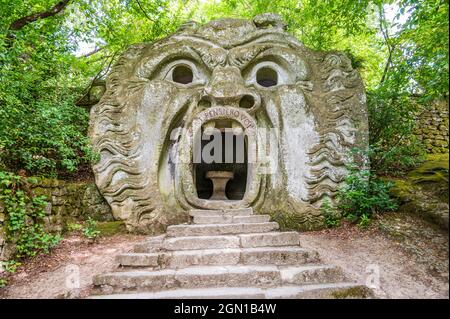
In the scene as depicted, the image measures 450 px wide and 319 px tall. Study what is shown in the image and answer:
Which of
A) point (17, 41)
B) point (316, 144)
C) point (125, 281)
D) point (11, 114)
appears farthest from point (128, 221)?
point (316, 144)

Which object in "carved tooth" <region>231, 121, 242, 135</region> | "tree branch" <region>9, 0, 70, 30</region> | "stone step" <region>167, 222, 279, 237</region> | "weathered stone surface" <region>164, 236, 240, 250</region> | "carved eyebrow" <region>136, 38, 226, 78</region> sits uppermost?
"tree branch" <region>9, 0, 70, 30</region>

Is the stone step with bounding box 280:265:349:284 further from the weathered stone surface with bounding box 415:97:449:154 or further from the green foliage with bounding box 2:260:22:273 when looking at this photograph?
the weathered stone surface with bounding box 415:97:449:154

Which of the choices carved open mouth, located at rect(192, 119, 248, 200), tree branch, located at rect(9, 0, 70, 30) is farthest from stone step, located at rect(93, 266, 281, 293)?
tree branch, located at rect(9, 0, 70, 30)

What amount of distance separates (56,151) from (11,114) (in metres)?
0.93

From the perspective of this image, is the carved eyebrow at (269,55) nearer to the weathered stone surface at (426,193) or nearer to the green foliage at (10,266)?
the weathered stone surface at (426,193)

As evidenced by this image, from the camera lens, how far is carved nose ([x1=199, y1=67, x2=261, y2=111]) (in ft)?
18.2

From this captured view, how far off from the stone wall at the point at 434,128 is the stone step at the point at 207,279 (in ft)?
24.2

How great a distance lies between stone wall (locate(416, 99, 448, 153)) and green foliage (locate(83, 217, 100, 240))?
888cm

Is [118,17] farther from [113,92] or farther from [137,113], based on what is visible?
[137,113]

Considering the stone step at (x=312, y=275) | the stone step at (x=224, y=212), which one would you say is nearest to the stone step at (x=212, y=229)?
the stone step at (x=224, y=212)

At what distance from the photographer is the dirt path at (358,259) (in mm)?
2996

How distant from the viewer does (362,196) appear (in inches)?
183

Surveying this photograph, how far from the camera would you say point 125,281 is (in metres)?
2.99

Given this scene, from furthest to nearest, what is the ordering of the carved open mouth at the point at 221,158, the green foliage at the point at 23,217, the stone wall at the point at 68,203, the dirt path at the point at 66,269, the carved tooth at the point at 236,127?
the carved open mouth at the point at 221,158
the carved tooth at the point at 236,127
the stone wall at the point at 68,203
the green foliage at the point at 23,217
the dirt path at the point at 66,269
